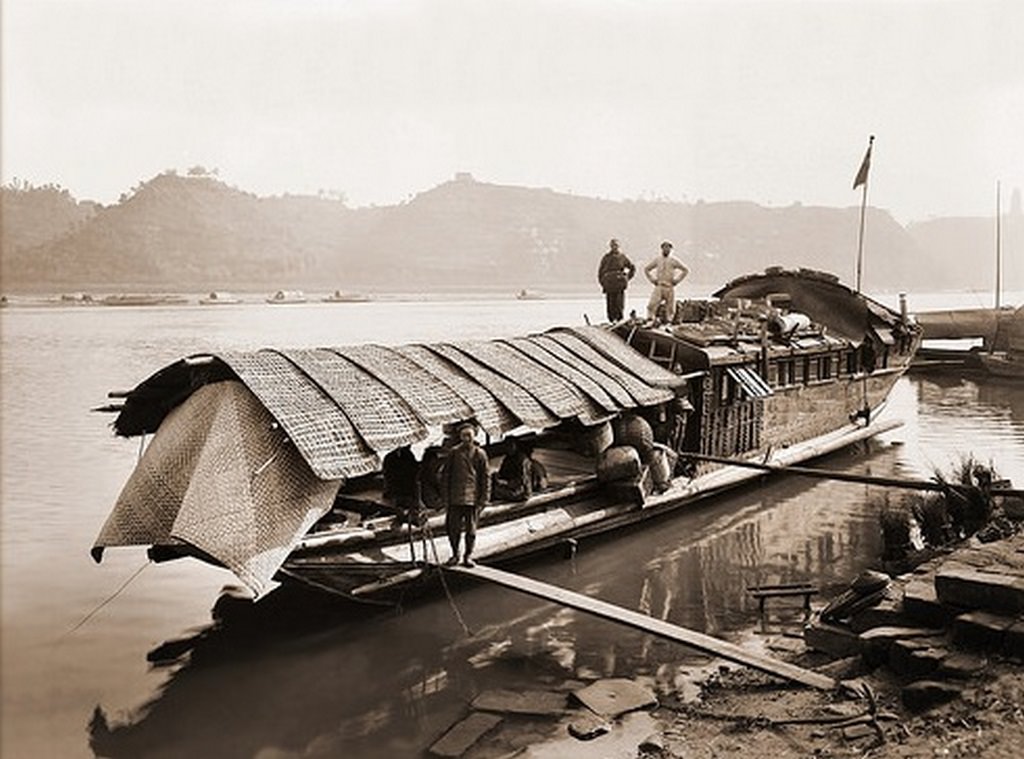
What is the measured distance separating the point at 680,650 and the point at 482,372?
3786 millimetres

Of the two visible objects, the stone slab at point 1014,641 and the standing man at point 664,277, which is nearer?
the stone slab at point 1014,641

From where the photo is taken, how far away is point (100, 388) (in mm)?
26594

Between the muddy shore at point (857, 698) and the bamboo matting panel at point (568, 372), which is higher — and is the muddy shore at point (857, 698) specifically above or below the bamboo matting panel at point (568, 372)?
below

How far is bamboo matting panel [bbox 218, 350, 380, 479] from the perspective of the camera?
8406 mm

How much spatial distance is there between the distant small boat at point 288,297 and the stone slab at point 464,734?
6236 centimetres

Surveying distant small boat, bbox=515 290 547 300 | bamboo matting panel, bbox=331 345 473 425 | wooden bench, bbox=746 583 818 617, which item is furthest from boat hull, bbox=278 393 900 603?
distant small boat, bbox=515 290 547 300

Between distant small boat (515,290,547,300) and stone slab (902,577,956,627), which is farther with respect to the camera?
distant small boat (515,290,547,300)

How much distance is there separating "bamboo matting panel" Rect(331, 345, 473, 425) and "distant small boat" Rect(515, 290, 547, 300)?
75.1m

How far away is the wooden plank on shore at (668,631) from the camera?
7.42m

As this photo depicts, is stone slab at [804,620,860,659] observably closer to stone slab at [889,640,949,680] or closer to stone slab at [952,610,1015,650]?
stone slab at [889,640,949,680]

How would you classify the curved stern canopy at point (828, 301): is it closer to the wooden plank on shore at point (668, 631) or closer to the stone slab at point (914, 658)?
the wooden plank on shore at point (668, 631)

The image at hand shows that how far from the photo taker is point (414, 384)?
10.2m

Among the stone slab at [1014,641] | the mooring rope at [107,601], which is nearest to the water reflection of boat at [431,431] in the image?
the mooring rope at [107,601]

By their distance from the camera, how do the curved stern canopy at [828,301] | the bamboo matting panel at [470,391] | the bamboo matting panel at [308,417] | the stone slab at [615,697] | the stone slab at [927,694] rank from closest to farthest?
the stone slab at [927,694]
the stone slab at [615,697]
the bamboo matting panel at [308,417]
the bamboo matting panel at [470,391]
the curved stern canopy at [828,301]
